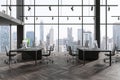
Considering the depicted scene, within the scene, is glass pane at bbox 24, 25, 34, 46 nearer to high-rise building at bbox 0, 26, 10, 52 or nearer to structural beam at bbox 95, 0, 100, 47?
high-rise building at bbox 0, 26, 10, 52

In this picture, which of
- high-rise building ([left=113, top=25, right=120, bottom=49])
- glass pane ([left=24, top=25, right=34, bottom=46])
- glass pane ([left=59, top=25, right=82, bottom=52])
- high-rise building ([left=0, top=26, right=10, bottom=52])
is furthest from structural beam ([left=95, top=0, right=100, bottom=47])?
high-rise building ([left=0, top=26, right=10, bottom=52])

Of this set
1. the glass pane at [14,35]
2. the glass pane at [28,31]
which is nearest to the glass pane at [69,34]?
the glass pane at [28,31]

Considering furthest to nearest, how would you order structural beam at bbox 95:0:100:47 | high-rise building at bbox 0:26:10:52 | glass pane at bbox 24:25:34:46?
glass pane at bbox 24:25:34:46 < high-rise building at bbox 0:26:10:52 < structural beam at bbox 95:0:100:47

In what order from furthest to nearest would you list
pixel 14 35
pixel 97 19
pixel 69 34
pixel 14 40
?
pixel 69 34, pixel 14 40, pixel 14 35, pixel 97 19

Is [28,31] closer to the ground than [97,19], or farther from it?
closer to the ground

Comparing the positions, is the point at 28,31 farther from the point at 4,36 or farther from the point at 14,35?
the point at 4,36

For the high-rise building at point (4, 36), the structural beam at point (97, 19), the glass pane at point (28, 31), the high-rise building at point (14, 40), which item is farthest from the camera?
the glass pane at point (28, 31)

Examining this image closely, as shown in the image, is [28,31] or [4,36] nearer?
[4,36]

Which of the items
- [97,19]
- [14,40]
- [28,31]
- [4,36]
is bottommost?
[14,40]

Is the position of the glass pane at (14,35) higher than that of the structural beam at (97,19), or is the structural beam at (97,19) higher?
the structural beam at (97,19)

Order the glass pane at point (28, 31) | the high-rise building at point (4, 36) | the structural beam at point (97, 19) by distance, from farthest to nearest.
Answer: the glass pane at point (28, 31) → the high-rise building at point (4, 36) → the structural beam at point (97, 19)

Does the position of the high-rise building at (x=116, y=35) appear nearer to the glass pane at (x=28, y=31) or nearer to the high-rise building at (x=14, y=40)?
the glass pane at (x=28, y=31)

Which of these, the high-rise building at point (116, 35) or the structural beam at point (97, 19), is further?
the high-rise building at point (116, 35)

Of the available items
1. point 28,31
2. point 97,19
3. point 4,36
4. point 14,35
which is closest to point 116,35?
point 97,19
